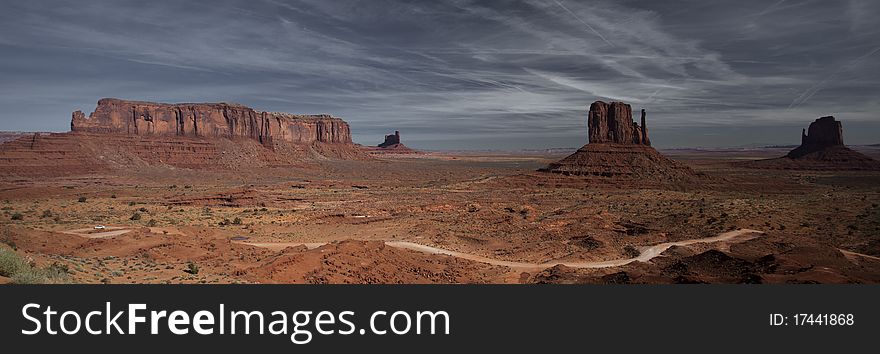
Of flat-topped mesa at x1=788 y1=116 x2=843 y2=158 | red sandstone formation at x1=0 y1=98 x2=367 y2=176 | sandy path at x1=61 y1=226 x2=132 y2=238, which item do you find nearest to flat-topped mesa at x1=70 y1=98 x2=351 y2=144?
red sandstone formation at x1=0 y1=98 x2=367 y2=176

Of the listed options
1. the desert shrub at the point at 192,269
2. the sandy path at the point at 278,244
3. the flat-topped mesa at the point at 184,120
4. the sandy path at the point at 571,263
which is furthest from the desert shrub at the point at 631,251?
the flat-topped mesa at the point at 184,120

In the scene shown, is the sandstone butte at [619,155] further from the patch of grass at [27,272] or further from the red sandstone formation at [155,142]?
the red sandstone formation at [155,142]

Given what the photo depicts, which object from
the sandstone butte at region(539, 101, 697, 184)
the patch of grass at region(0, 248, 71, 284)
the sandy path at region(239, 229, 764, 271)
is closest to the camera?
the patch of grass at region(0, 248, 71, 284)

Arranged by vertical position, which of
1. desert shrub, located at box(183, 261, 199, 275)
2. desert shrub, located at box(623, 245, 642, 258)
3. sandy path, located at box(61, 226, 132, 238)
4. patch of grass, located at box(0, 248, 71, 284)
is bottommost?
desert shrub, located at box(623, 245, 642, 258)

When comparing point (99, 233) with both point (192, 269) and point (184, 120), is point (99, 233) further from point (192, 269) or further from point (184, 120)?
point (184, 120)

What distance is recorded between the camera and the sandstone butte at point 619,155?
6506 cm

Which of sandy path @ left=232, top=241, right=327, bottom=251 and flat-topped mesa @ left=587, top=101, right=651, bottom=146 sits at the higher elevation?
flat-topped mesa @ left=587, top=101, right=651, bottom=146

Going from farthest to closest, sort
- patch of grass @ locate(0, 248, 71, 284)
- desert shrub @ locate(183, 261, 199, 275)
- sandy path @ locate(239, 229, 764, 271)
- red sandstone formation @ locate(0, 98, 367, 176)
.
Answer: red sandstone formation @ locate(0, 98, 367, 176) → sandy path @ locate(239, 229, 764, 271) → desert shrub @ locate(183, 261, 199, 275) → patch of grass @ locate(0, 248, 71, 284)

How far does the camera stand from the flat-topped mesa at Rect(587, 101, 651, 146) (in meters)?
76.6

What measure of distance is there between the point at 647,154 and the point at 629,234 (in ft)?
156

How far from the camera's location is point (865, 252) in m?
21.8

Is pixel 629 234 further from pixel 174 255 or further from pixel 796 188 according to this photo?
pixel 796 188

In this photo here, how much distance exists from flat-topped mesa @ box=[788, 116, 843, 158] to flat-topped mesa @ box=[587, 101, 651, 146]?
72889mm

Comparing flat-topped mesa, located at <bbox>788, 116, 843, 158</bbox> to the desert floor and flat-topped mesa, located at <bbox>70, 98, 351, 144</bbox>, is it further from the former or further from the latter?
flat-topped mesa, located at <bbox>70, 98, 351, 144</bbox>
